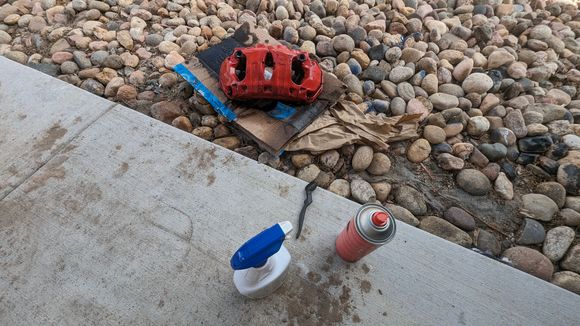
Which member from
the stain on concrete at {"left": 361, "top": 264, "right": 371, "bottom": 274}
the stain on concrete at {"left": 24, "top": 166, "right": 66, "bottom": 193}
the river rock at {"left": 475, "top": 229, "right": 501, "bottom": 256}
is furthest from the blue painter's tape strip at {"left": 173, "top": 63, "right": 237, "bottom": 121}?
the river rock at {"left": 475, "top": 229, "right": 501, "bottom": 256}

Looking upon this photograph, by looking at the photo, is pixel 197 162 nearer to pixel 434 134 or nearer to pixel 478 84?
pixel 434 134

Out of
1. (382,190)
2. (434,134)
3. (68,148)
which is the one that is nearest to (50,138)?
(68,148)

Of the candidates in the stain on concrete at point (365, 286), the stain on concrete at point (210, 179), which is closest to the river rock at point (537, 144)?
the stain on concrete at point (365, 286)

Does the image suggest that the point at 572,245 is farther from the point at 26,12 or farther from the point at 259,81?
the point at 26,12

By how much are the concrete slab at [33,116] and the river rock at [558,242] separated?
8.07 feet

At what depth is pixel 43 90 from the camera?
1.93 metres

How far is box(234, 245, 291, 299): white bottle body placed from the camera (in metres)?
1.16

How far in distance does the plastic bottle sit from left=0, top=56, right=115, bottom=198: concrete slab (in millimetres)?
1235

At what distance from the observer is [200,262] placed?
1333mm

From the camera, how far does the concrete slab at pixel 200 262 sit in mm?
1232

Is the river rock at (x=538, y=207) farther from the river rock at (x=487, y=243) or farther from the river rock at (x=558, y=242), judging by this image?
the river rock at (x=487, y=243)

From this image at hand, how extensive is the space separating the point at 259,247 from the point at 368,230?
0.40 metres

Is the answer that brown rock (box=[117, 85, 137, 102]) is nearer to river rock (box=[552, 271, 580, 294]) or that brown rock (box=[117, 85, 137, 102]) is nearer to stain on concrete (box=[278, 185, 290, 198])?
stain on concrete (box=[278, 185, 290, 198])

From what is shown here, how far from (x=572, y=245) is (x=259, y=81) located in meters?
1.83
